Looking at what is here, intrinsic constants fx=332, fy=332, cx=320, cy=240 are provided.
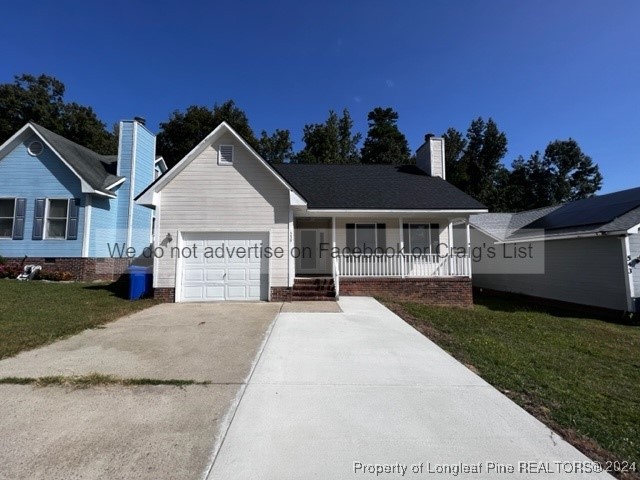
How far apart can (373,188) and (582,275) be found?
8868 millimetres

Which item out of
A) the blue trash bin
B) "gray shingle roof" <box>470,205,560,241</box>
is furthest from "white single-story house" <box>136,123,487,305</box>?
"gray shingle roof" <box>470,205,560,241</box>

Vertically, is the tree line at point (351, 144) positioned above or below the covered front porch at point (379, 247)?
above

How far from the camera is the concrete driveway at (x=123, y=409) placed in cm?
250

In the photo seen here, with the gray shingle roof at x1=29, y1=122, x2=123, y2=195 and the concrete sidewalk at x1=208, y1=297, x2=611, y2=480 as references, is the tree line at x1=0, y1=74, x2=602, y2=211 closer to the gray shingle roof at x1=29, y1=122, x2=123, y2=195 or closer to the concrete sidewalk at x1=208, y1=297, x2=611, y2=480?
the gray shingle roof at x1=29, y1=122, x2=123, y2=195

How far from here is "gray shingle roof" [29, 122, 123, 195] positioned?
1439cm

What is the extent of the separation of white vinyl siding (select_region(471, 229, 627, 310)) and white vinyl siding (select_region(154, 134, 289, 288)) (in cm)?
1152

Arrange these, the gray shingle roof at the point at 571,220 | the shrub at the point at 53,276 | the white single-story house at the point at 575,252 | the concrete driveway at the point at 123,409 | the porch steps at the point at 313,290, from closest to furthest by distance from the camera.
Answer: the concrete driveway at the point at 123,409, the porch steps at the point at 313,290, the white single-story house at the point at 575,252, the gray shingle roof at the point at 571,220, the shrub at the point at 53,276

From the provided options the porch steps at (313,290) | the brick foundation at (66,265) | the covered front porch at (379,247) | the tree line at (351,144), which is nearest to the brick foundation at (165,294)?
the porch steps at (313,290)

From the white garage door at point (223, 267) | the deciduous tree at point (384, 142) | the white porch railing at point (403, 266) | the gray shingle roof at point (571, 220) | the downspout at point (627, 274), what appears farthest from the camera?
the deciduous tree at point (384, 142)

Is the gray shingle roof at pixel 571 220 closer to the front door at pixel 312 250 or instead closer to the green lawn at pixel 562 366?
the green lawn at pixel 562 366

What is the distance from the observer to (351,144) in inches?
1527

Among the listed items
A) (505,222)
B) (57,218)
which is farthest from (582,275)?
(57,218)

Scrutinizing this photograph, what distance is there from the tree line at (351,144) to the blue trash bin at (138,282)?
25.6m

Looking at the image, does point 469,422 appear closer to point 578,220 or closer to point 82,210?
point 578,220
